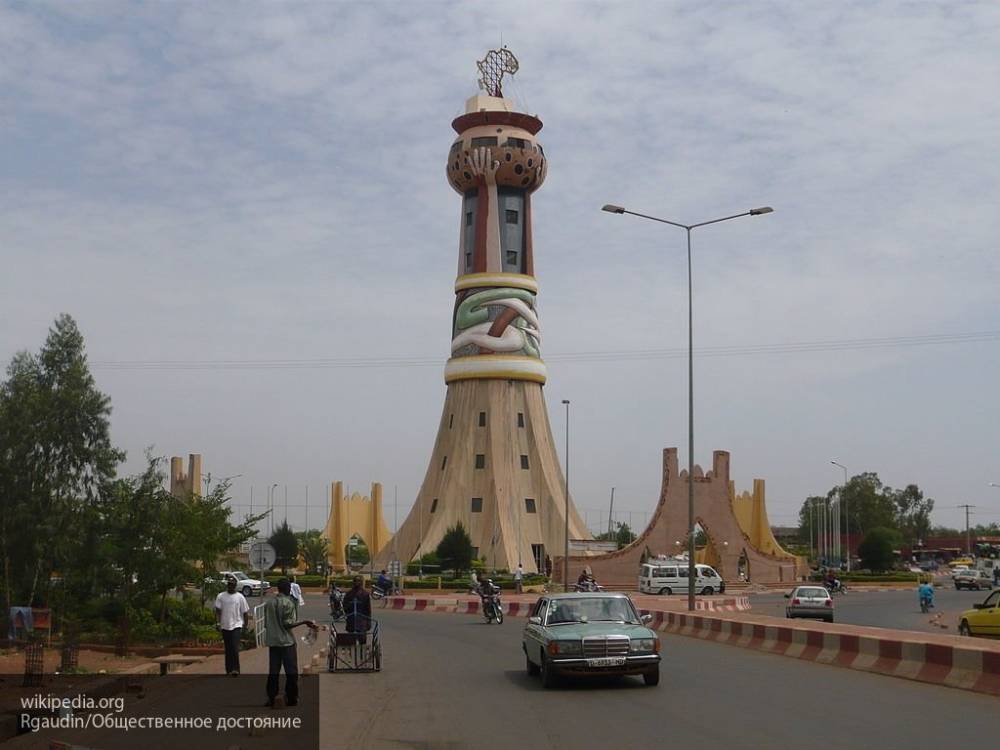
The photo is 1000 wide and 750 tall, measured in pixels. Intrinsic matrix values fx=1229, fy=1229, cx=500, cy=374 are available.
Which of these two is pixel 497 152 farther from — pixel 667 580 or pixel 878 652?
pixel 878 652

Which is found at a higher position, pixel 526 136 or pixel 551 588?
pixel 526 136

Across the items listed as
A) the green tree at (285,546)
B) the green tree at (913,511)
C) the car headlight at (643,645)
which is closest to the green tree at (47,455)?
the car headlight at (643,645)

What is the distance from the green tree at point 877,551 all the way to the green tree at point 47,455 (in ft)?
187

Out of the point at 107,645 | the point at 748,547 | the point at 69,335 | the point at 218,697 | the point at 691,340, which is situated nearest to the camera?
the point at 218,697

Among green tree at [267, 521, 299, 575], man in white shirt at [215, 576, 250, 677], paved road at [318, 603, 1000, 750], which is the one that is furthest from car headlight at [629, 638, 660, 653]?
green tree at [267, 521, 299, 575]

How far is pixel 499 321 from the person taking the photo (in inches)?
2608

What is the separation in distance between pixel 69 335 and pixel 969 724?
32.1 metres

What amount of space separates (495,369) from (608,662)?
171 ft

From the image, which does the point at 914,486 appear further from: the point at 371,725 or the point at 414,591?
the point at 371,725

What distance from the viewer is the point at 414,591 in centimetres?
5447

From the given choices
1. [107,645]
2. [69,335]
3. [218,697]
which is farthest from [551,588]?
[218,697]

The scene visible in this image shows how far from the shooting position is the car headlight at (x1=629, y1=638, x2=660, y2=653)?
1467 centimetres

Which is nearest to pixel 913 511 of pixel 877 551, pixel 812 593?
pixel 877 551

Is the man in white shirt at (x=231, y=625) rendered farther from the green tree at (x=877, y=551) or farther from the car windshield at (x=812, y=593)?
the green tree at (x=877, y=551)
